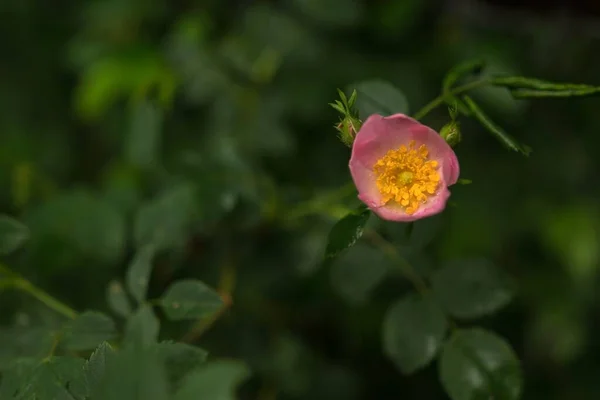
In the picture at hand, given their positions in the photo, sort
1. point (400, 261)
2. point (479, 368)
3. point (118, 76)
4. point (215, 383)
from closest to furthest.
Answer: point (215, 383) → point (479, 368) → point (400, 261) → point (118, 76)

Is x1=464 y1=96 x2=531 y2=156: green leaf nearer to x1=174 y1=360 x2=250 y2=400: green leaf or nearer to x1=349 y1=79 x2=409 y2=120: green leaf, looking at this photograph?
x1=349 y1=79 x2=409 y2=120: green leaf

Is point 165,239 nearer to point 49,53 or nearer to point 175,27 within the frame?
point 175,27

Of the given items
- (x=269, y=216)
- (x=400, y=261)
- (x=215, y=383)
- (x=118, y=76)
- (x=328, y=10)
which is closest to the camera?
(x=215, y=383)

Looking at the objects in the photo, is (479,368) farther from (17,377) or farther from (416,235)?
(17,377)

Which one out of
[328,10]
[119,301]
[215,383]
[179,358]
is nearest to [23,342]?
[119,301]

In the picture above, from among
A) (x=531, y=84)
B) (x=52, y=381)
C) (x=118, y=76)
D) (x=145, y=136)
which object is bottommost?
(x=118, y=76)

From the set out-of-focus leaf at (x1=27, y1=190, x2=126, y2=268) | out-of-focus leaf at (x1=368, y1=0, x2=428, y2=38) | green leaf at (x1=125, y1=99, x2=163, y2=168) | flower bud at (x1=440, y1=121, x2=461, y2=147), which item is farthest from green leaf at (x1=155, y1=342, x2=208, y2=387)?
out-of-focus leaf at (x1=368, y1=0, x2=428, y2=38)

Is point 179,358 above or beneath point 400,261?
above
